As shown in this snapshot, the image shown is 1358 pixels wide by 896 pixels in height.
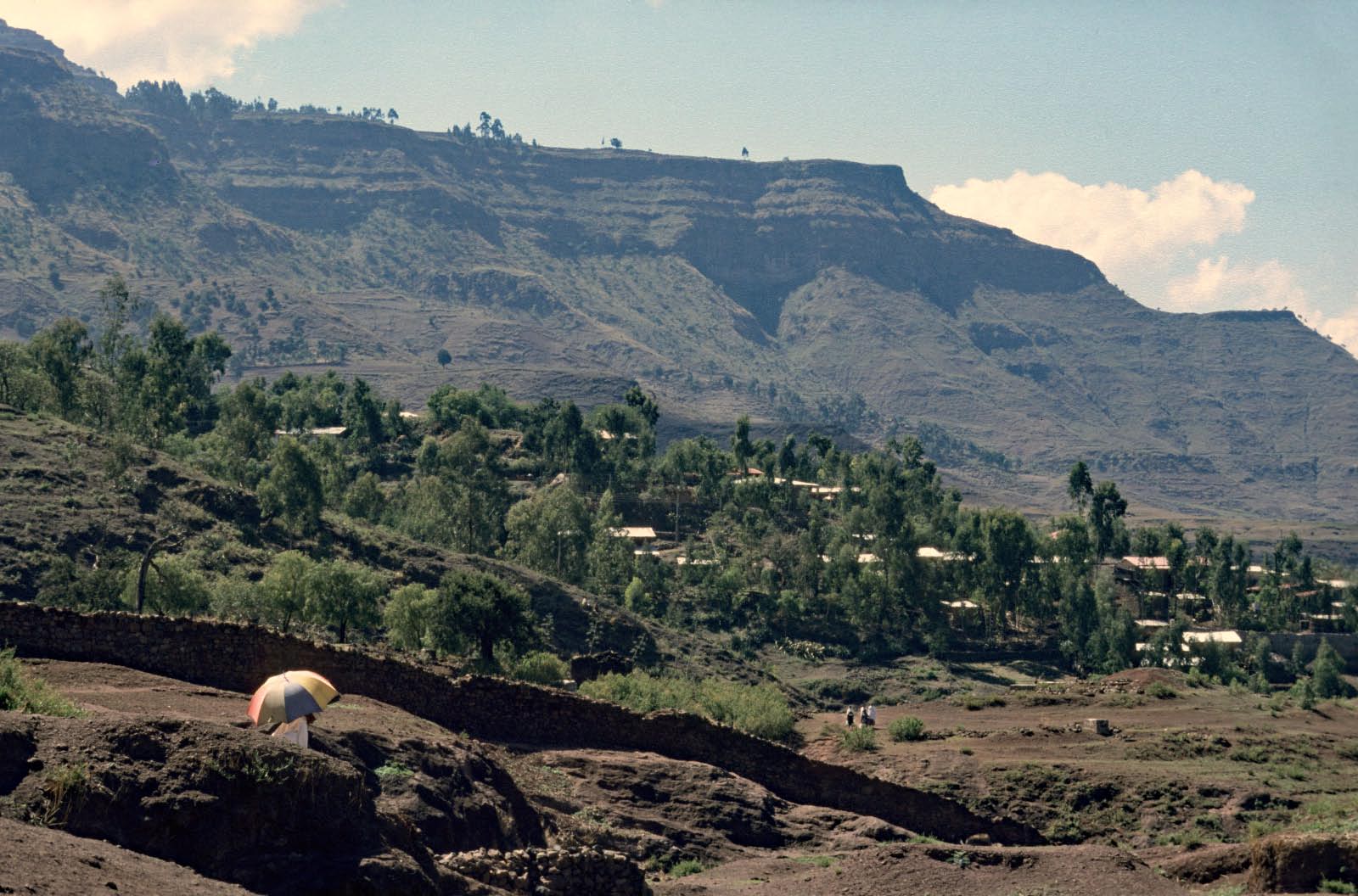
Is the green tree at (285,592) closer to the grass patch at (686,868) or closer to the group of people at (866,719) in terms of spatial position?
the group of people at (866,719)

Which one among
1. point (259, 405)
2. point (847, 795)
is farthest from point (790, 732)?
Answer: point (259, 405)

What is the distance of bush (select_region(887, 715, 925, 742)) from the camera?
54.9 meters

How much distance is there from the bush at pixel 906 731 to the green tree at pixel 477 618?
1368 centimetres

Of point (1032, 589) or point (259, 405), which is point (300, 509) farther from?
point (1032, 589)

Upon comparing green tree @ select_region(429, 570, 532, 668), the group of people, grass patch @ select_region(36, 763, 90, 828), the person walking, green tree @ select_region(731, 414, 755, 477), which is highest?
grass patch @ select_region(36, 763, 90, 828)

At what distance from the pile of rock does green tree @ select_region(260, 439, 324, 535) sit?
5868cm

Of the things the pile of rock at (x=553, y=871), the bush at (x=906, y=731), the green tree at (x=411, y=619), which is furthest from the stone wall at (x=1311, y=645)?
the pile of rock at (x=553, y=871)

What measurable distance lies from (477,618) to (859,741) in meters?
14.6

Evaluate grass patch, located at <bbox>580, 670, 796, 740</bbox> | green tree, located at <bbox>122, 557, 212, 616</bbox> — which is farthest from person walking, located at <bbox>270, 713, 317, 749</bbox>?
green tree, located at <bbox>122, 557, 212, 616</bbox>

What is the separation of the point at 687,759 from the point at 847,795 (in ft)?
14.6

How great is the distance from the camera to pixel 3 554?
6169 cm

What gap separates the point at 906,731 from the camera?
55031 mm

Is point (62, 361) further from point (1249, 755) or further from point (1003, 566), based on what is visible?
point (1249, 755)

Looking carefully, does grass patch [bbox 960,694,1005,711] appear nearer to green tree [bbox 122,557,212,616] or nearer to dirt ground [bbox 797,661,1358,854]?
dirt ground [bbox 797,661,1358,854]
